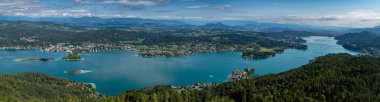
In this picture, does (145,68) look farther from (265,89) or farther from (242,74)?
(265,89)

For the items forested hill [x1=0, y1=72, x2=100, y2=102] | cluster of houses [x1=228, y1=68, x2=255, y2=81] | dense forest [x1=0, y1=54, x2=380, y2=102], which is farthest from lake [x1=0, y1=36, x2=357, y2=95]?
dense forest [x1=0, y1=54, x2=380, y2=102]

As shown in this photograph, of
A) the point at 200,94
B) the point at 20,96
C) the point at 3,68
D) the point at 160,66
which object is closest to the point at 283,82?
the point at 200,94

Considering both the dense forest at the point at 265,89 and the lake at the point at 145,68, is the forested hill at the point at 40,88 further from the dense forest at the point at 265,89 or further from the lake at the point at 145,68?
the lake at the point at 145,68

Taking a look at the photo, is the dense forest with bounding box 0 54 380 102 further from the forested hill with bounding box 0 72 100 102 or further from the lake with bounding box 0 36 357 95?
the lake with bounding box 0 36 357 95

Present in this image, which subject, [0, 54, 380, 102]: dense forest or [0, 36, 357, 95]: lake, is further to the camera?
[0, 36, 357, 95]: lake

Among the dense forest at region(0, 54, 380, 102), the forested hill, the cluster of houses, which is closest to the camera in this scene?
the dense forest at region(0, 54, 380, 102)

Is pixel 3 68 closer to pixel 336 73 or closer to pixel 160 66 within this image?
pixel 160 66

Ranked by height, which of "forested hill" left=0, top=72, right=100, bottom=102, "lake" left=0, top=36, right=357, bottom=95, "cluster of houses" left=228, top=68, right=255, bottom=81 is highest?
"forested hill" left=0, top=72, right=100, bottom=102
